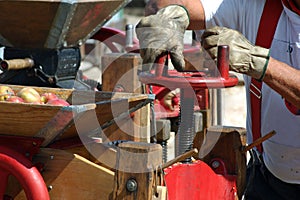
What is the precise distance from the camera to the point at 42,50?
521 centimetres

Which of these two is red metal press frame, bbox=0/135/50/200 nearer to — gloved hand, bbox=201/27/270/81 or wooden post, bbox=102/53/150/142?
gloved hand, bbox=201/27/270/81

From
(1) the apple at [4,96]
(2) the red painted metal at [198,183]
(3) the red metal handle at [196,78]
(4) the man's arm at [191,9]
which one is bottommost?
(2) the red painted metal at [198,183]

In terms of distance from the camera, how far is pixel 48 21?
499 centimetres

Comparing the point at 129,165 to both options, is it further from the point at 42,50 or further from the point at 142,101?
the point at 42,50

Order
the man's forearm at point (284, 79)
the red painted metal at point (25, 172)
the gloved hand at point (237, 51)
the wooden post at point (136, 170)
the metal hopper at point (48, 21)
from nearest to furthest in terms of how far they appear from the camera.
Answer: the wooden post at point (136, 170), the red painted metal at point (25, 172), the gloved hand at point (237, 51), the man's forearm at point (284, 79), the metal hopper at point (48, 21)

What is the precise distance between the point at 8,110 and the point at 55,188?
37 cm

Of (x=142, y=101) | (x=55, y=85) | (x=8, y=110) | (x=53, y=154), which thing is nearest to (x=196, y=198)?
(x=142, y=101)

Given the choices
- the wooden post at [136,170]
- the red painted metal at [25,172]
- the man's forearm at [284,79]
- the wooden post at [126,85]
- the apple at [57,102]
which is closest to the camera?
the wooden post at [136,170]

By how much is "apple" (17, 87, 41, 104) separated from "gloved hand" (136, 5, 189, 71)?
0.68 metres

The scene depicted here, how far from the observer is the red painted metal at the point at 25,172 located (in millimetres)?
2504

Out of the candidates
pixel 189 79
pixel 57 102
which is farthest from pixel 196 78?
pixel 57 102

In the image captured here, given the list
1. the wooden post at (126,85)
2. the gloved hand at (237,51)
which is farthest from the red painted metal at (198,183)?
the wooden post at (126,85)

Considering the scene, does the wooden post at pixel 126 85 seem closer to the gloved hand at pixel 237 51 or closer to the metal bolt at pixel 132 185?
the gloved hand at pixel 237 51

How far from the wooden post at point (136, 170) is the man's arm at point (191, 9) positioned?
975 mm
